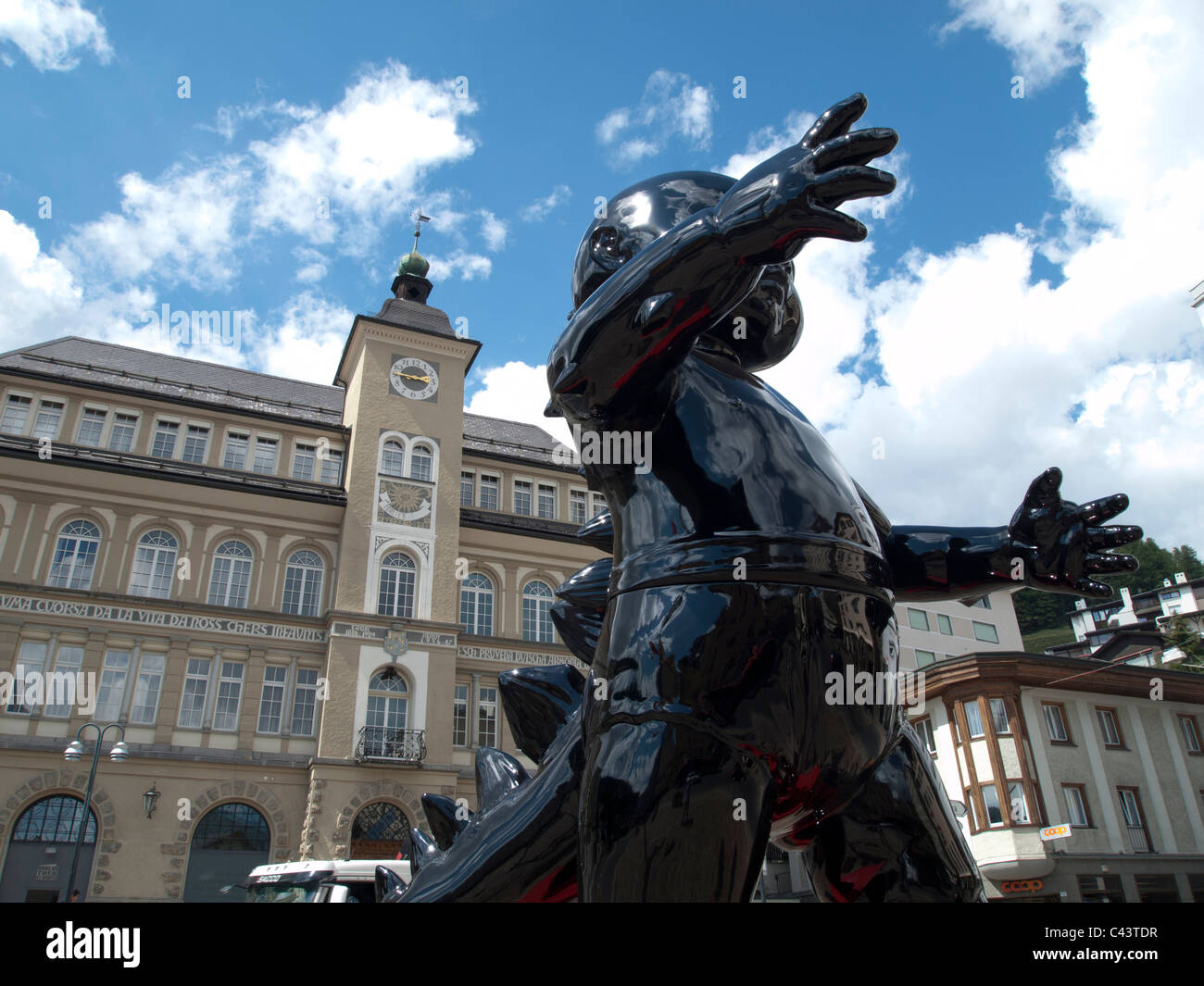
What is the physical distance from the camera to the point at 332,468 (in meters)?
27.7

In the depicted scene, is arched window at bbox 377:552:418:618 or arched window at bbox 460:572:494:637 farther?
arched window at bbox 460:572:494:637

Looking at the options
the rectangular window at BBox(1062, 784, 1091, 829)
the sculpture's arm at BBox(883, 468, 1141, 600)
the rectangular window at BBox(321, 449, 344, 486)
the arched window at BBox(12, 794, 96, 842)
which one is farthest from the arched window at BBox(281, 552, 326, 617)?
the sculpture's arm at BBox(883, 468, 1141, 600)

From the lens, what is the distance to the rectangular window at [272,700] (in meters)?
23.2

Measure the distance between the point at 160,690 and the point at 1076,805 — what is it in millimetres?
22992

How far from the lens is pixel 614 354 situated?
1.30 m

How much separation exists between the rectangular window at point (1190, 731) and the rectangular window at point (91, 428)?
→ 30.4 metres

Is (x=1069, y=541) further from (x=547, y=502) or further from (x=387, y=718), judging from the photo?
(x=547, y=502)

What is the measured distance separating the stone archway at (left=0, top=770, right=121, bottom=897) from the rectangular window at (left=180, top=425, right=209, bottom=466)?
9.28 m

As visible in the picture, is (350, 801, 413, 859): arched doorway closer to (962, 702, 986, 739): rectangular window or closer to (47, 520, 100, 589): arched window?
(47, 520, 100, 589): arched window

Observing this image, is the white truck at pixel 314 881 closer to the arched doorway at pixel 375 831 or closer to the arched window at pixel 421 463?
the arched doorway at pixel 375 831

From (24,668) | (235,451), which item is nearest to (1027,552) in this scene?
(24,668)

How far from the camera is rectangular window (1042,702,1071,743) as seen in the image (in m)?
21.9

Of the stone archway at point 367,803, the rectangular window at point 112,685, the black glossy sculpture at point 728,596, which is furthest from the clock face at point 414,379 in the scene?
the black glossy sculpture at point 728,596
